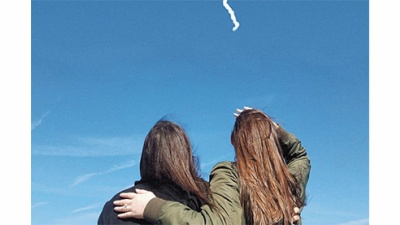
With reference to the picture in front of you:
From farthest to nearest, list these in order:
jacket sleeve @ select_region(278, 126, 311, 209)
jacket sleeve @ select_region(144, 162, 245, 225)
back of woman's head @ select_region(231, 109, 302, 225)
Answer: jacket sleeve @ select_region(278, 126, 311, 209) < back of woman's head @ select_region(231, 109, 302, 225) < jacket sleeve @ select_region(144, 162, 245, 225)

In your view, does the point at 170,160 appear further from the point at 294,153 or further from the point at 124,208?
the point at 294,153

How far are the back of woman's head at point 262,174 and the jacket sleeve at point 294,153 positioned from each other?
27 centimetres

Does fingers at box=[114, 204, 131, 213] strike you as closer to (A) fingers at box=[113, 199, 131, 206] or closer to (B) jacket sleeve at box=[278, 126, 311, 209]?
(A) fingers at box=[113, 199, 131, 206]

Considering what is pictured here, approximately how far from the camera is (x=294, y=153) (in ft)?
19.4

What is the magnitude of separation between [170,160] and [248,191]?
26.6 inches

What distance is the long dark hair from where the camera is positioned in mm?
5008

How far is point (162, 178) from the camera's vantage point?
5.05 meters

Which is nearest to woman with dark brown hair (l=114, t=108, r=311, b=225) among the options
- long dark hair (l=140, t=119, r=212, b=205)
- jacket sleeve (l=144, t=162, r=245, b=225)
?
jacket sleeve (l=144, t=162, r=245, b=225)

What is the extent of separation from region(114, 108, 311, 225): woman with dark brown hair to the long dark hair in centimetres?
13

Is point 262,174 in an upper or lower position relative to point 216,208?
upper

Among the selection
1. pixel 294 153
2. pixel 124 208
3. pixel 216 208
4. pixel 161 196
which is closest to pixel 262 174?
pixel 216 208

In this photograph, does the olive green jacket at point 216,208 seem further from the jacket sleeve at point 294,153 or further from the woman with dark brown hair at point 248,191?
the jacket sleeve at point 294,153

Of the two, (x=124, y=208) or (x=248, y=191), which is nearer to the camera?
(x=124, y=208)
